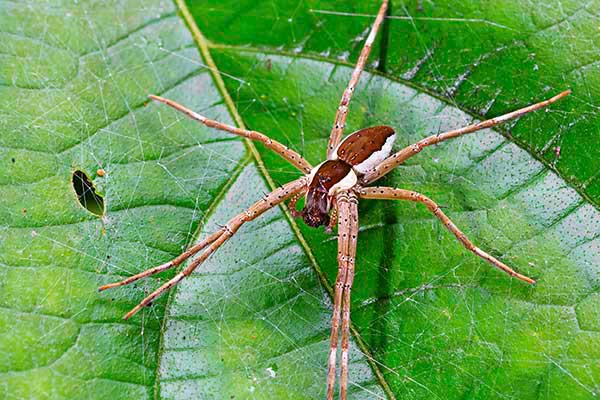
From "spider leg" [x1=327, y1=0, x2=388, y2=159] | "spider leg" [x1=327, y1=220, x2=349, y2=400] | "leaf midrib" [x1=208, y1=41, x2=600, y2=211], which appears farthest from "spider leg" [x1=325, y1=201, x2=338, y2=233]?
"leaf midrib" [x1=208, y1=41, x2=600, y2=211]

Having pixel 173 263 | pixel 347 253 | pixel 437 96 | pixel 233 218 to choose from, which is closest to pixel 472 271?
pixel 347 253

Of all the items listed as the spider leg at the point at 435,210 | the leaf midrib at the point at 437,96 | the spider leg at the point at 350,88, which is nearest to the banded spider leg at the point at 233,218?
the spider leg at the point at 350,88

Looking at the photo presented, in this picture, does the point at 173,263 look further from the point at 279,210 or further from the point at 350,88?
the point at 350,88

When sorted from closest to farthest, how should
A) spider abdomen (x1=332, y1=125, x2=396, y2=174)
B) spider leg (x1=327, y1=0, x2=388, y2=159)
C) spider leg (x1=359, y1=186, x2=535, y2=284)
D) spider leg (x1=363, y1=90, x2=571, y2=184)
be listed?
spider leg (x1=359, y1=186, x2=535, y2=284), spider leg (x1=363, y1=90, x2=571, y2=184), spider abdomen (x1=332, y1=125, x2=396, y2=174), spider leg (x1=327, y1=0, x2=388, y2=159)

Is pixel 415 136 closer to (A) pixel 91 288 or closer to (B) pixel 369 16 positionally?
(B) pixel 369 16

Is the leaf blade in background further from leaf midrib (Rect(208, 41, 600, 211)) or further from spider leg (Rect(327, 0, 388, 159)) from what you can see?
spider leg (Rect(327, 0, 388, 159))

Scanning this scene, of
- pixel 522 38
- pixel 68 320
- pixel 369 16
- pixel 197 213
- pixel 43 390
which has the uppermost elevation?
pixel 369 16

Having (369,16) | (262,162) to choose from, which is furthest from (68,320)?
(369,16)
